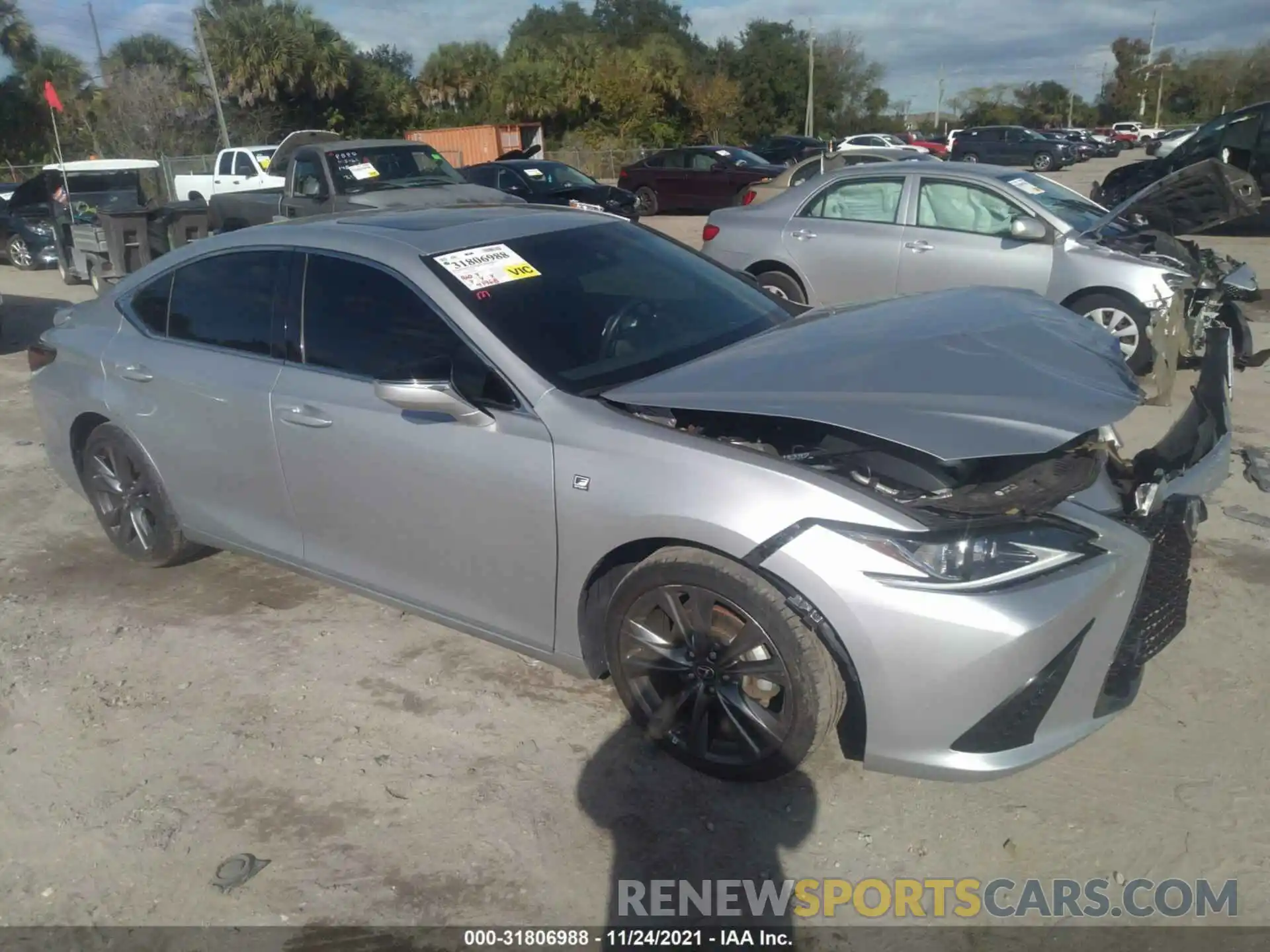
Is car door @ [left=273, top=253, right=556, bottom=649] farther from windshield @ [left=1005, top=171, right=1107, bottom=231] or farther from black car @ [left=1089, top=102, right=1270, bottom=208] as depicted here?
black car @ [left=1089, top=102, right=1270, bottom=208]

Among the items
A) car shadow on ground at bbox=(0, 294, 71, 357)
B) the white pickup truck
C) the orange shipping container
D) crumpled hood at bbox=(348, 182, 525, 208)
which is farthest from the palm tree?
crumpled hood at bbox=(348, 182, 525, 208)

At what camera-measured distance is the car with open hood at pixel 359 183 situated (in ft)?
40.8

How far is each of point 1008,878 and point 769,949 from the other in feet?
2.27

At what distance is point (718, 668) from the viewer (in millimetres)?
3064

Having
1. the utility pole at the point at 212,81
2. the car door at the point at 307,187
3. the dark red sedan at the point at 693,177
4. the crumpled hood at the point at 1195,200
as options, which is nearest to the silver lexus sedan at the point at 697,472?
the crumpled hood at the point at 1195,200

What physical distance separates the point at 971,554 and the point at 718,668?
2.62ft

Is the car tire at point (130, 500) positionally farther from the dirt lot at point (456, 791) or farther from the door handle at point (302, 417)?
the door handle at point (302, 417)

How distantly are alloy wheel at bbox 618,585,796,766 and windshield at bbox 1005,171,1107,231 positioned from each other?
5.76 meters

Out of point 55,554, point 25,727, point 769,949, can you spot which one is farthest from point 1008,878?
point 55,554

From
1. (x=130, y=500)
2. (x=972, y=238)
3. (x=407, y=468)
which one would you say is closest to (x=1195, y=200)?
(x=972, y=238)

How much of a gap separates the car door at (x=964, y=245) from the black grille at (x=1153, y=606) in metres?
4.75

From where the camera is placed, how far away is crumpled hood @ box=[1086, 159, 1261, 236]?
6.48 m

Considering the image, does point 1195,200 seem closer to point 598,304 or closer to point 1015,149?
point 598,304

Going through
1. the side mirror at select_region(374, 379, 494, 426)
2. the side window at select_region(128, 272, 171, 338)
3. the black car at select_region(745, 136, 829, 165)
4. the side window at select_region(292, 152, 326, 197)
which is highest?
the black car at select_region(745, 136, 829, 165)
